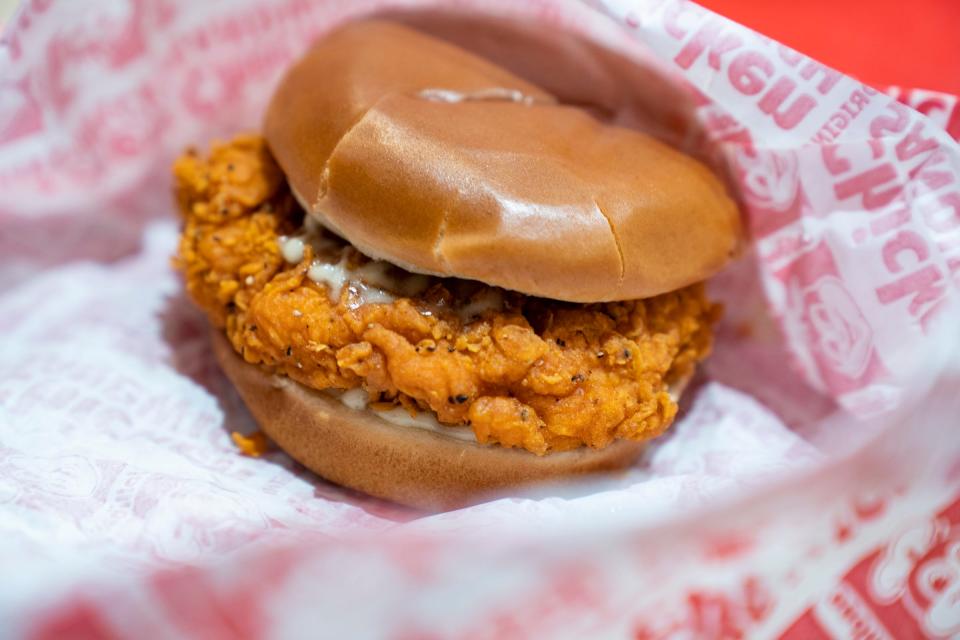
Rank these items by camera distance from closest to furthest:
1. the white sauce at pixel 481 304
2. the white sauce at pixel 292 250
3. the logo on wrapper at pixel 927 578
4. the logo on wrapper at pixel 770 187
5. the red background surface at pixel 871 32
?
1. the logo on wrapper at pixel 927 578
2. the white sauce at pixel 481 304
3. the white sauce at pixel 292 250
4. the logo on wrapper at pixel 770 187
5. the red background surface at pixel 871 32

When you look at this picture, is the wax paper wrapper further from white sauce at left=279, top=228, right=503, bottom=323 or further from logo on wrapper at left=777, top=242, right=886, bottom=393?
white sauce at left=279, top=228, right=503, bottom=323

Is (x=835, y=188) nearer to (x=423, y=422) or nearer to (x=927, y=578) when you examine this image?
(x=927, y=578)

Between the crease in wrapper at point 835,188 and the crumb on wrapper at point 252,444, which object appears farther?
the crumb on wrapper at point 252,444

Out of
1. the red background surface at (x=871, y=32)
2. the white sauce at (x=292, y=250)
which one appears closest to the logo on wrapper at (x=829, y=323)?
the red background surface at (x=871, y=32)

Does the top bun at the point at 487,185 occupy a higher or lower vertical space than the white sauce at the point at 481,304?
higher

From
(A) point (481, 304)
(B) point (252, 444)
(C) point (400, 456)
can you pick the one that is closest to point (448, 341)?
(A) point (481, 304)

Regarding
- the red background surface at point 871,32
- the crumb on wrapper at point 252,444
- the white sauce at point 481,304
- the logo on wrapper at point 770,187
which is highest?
the red background surface at point 871,32

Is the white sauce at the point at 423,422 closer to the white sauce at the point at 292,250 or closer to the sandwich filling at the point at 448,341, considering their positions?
the sandwich filling at the point at 448,341
